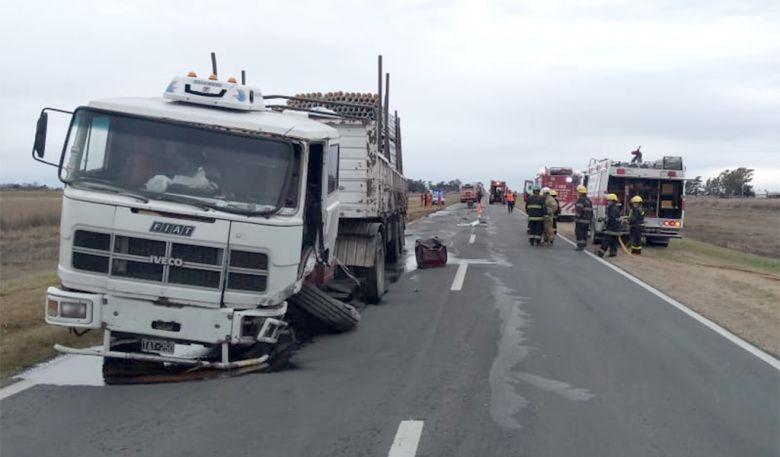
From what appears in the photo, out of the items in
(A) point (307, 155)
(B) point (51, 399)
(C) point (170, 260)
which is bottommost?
(B) point (51, 399)

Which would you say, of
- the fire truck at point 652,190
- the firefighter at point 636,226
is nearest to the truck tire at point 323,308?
the firefighter at point 636,226

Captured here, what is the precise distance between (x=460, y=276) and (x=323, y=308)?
22.5ft

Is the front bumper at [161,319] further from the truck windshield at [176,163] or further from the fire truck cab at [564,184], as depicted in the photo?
the fire truck cab at [564,184]

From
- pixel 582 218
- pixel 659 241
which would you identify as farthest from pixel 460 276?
pixel 659 241

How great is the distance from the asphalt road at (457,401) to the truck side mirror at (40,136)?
2240 mm

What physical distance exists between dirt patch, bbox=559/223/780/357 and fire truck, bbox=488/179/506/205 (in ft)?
175

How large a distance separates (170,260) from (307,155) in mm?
1769

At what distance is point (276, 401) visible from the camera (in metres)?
6.77

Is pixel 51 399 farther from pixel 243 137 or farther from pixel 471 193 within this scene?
pixel 471 193

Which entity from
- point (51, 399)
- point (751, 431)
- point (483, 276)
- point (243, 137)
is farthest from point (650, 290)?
point (51, 399)

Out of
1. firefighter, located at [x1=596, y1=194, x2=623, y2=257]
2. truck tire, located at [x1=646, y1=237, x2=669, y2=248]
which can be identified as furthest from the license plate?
truck tire, located at [x1=646, y1=237, x2=669, y2=248]

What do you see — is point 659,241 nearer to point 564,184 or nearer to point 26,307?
point 564,184

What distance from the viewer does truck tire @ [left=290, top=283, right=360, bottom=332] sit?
9.37 meters

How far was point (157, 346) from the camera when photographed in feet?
24.2
